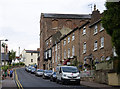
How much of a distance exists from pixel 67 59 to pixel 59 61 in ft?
28.5

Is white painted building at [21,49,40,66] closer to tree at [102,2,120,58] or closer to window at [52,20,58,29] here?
window at [52,20,58,29]

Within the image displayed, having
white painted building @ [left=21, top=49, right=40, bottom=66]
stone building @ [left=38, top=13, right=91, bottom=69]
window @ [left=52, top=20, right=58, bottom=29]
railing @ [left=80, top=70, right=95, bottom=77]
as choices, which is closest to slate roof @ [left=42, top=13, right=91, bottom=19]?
stone building @ [left=38, top=13, right=91, bottom=69]

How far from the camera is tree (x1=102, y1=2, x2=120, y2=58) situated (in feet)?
66.4

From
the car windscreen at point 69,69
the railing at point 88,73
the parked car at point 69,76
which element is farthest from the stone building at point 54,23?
the parked car at point 69,76

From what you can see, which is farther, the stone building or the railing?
the stone building

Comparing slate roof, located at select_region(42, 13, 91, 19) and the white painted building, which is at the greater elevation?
slate roof, located at select_region(42, 13, 91, 19)

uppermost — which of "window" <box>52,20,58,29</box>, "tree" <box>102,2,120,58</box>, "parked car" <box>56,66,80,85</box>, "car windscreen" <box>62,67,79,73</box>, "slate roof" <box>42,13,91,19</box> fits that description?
"slate roof" <box>42,13,91,19</box>

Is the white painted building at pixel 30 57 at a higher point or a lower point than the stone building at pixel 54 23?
lower

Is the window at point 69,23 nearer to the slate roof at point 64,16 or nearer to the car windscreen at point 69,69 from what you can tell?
the slate roof at point 64,16

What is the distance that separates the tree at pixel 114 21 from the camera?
2023 centimetres

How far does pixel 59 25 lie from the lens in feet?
257

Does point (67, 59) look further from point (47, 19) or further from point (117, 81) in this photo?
point (47, 19)

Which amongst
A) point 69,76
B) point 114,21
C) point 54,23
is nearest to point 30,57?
point 54,23

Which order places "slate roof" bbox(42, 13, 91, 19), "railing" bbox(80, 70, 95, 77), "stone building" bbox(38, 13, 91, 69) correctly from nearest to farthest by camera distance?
1. "railing" bbox(80, 70, 95, 77)
2. "stone building" bbox(38, 13, 91, 69)
3. "slate roof" bbox(42, 13, 91, 19)
